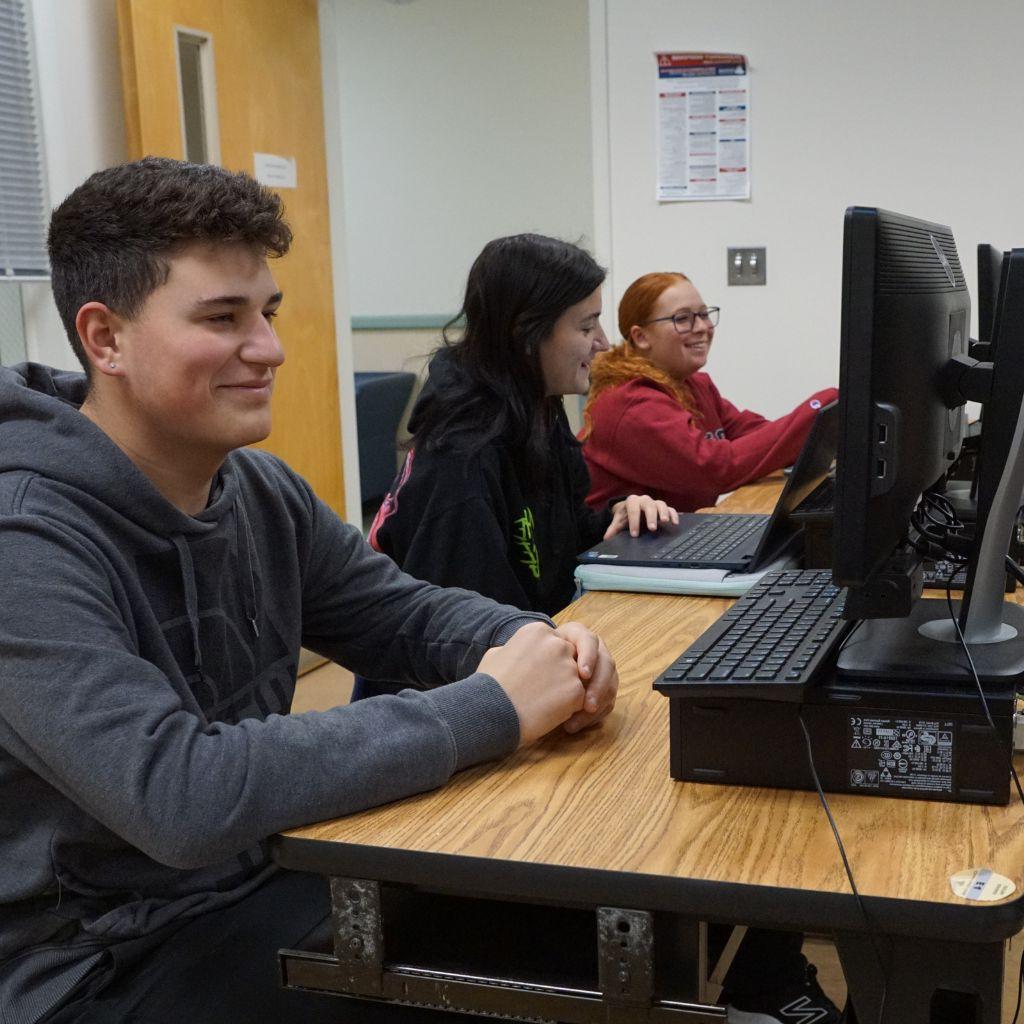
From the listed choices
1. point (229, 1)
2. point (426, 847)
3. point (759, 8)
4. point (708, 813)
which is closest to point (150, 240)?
point (426, 847)

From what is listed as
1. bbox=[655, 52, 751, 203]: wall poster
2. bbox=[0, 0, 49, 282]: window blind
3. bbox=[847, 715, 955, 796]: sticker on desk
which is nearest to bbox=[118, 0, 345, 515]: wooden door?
bbox=[0, 0, 49, 282]: window blind

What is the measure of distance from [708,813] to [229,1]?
2.83 meters

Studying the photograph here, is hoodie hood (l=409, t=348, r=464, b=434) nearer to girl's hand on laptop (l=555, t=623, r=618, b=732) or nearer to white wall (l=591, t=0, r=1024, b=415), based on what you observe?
girl's hand on laptop (l=555, t=623, r=618, b=732)

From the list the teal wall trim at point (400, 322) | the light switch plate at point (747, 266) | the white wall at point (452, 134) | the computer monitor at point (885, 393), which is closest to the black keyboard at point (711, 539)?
the computer monitor at point (885, 393)

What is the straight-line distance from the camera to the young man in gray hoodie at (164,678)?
0.94 m

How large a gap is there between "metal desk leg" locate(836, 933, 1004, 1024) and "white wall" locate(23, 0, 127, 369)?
7.89ft

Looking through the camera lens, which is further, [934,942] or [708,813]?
[708,813]

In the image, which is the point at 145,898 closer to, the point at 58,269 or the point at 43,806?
the point at 43,806

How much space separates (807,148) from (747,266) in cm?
41

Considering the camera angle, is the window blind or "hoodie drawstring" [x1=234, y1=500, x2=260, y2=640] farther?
the window blind

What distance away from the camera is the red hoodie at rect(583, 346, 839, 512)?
267 centimetres

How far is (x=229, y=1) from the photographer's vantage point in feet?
10.3

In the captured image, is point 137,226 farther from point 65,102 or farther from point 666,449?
point 65,102

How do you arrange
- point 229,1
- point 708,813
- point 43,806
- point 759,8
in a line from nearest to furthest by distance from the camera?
point 708,813, point 43,806, point 229,1, point 759,8
